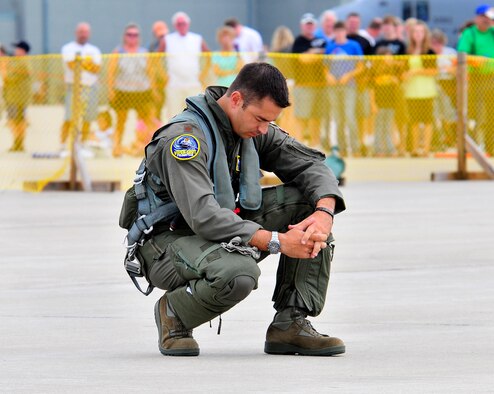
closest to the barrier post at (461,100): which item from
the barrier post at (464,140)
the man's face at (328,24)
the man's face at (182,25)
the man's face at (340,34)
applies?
the barrier post at (464,140)

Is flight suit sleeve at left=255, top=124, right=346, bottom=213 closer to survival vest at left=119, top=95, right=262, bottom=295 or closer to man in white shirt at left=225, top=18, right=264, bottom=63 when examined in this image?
survival vest at left=119, top=95, right=262, bottom=295

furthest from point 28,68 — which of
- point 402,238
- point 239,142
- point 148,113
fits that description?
point 239,142

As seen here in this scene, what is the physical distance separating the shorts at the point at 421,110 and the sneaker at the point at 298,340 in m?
11.5

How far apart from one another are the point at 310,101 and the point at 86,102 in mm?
2960

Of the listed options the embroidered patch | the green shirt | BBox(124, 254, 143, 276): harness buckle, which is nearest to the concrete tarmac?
BBox(124, 254, 143, 276): harness buckle

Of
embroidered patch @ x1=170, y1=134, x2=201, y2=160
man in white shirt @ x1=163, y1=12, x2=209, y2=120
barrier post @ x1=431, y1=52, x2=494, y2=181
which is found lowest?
barrier post @ x1=431, y1=52, x2=494, y2=181

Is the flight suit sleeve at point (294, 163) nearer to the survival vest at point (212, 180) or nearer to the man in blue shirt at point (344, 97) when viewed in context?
the survival vest at point (212, 180)

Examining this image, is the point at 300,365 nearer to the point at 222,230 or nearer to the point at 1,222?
the point at 222,230

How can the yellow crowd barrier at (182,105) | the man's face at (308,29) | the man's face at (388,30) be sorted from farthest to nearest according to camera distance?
the man's face at (388,30) → the man's face at (308,29) → the yellow crowd barrier at (182,105)

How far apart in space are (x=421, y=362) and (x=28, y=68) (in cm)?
1057

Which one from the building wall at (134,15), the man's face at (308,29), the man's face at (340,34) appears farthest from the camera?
the building wall at (134,15)

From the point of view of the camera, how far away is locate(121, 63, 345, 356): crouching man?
5359 mm

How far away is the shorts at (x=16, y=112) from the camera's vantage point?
15188 millimetres

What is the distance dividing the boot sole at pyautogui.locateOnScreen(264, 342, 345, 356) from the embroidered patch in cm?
90
